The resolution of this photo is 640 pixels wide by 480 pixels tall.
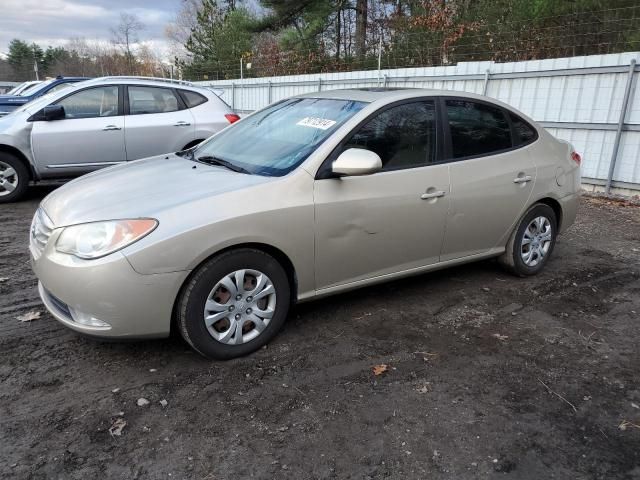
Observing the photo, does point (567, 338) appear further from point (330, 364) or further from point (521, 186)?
point (330, 364)

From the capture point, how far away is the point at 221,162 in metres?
3.79

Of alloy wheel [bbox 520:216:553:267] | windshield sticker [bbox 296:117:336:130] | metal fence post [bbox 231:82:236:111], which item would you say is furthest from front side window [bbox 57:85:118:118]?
metal fence post [bbox 231:82:236:111]

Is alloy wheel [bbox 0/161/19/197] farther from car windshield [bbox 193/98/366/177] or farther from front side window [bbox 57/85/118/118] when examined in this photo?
car windshield [bbox 193/98/366/177]

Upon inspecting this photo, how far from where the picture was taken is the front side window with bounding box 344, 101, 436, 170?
3666 millimetres

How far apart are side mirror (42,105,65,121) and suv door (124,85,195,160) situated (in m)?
0.86

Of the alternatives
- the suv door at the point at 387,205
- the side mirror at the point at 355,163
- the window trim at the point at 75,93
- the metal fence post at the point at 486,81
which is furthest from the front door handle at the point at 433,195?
the metal fence post at the point at 486,81

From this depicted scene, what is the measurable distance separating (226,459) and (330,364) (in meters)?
1.00

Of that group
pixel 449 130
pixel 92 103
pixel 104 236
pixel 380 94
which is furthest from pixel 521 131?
pixel 92 103

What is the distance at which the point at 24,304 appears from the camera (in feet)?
12.9

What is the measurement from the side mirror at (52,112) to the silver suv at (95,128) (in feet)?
0.04

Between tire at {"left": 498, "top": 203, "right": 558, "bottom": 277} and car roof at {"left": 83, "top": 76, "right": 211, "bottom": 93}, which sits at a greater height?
car roof at {"left": 83, "top": 76, "right": 211, "bottom": 93}

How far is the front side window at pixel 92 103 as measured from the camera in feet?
23.5

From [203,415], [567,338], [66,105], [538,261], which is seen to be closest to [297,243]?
[203,415]

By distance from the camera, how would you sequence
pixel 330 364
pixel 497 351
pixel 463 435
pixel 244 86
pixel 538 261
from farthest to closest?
pixel 244 86 → pixel 538 261 → pixel 497 351 → pixel 330 364 → pixel 463 435
